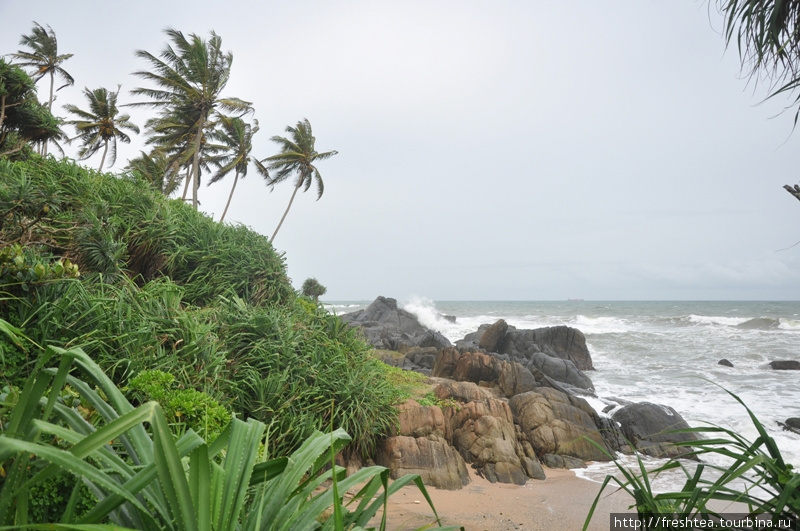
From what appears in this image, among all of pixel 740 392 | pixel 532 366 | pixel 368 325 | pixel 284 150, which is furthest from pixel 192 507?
pixel 284 150

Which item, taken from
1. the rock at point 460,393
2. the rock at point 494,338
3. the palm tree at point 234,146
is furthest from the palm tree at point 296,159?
the rock at point 460,393

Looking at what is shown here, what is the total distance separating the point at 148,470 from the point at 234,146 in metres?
29.0

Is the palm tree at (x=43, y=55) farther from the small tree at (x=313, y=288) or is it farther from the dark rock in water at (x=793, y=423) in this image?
the dark rock in water at (x=793, y=423)

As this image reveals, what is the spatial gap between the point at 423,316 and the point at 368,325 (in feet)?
52.8

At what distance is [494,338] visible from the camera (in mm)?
20125

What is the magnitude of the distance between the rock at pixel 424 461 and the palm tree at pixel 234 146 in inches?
904

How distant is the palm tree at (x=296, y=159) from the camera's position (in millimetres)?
28797

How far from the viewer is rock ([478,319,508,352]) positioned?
2005 cm

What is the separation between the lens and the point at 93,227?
6031 millimetres

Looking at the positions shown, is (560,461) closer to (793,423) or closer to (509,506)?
(509,506)

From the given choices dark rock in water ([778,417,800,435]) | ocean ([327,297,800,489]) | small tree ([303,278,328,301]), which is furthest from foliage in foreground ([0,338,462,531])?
small tree ([303,278,328,301])

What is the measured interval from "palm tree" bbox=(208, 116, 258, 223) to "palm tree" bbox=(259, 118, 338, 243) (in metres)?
1.16

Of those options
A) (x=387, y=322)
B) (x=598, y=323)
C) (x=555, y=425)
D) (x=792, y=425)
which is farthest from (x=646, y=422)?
(x=598, y=323)

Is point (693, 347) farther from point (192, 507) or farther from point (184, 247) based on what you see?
point (192, 507)
